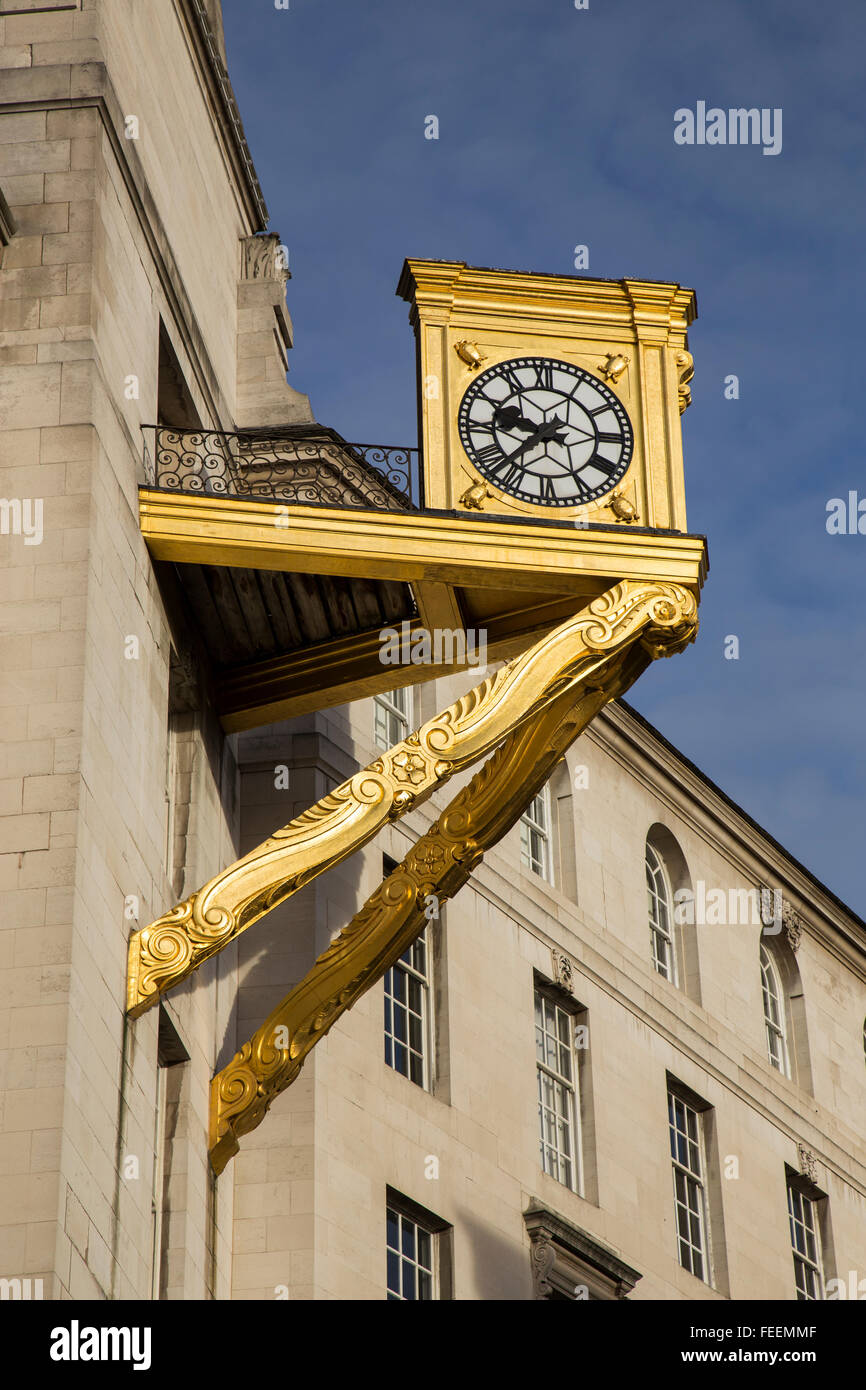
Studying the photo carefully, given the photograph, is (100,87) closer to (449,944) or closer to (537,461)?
(537,461)

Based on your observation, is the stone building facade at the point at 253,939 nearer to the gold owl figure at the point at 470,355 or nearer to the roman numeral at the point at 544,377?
the gold owl figure at the point at 470,355

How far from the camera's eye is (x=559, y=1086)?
2733cm

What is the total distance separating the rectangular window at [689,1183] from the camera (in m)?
28.8

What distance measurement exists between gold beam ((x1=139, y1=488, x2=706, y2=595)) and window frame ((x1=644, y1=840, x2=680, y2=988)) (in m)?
11.0

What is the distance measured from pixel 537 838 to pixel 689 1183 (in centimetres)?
424

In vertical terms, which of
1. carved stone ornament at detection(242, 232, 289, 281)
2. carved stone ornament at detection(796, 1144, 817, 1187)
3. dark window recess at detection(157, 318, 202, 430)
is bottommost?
carved stone ornament at detection(796, 1144, 817, 1187)

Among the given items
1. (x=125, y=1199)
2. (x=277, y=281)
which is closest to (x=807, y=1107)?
(x=277, y=281)

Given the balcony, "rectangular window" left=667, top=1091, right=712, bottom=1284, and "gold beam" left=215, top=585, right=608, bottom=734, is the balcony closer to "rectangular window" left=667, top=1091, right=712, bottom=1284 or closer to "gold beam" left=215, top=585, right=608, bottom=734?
"gold beam" left=215, top=585, right=608, bottom=734

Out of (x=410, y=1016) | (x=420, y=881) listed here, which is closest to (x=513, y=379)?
(x=420, y=881)

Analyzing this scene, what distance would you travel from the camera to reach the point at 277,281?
83.6 feet

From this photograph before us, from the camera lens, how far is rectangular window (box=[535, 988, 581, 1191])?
1054 inches

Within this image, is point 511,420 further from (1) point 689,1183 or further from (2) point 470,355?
(1) point 689,1183

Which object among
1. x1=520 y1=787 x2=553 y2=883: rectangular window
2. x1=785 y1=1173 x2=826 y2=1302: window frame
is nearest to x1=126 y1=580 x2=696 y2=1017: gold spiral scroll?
x1=520 y1=787 x2=553 y2=883: rectangular window

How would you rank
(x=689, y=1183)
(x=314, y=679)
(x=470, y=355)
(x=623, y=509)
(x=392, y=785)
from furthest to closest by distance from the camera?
(x=689, y=1183)
(x=314, y=679)
(x=470, y=355)
(x=623, y=509)
(x=392, y=785)
